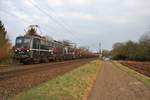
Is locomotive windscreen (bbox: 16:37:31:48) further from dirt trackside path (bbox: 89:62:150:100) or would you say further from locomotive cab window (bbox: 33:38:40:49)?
dirt trackside path (bbox: 89:62:150:100)

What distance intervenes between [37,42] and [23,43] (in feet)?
7.53

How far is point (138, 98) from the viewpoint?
12.4m

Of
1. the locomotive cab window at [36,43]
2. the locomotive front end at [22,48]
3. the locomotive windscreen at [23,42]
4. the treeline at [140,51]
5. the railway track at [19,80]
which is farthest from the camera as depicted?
the treeline at [140,51]

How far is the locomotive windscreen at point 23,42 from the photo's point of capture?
35.2 m

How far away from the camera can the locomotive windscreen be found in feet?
115

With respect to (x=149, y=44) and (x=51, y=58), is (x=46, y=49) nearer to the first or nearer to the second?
(x=51, y=58)

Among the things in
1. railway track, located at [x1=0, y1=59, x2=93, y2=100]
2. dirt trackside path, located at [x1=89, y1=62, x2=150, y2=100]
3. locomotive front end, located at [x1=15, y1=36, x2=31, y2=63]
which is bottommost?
dirt trackside path, located at [x1=89, y1=62, x2=150, y2=100]

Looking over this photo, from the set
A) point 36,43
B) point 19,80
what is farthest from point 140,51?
point 19,80

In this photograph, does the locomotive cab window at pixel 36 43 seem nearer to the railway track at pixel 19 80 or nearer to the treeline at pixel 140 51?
the railway track at pixel 19 80

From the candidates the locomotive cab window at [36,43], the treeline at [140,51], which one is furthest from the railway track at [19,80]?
the treeline at [140,51]

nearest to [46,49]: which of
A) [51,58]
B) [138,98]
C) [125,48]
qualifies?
[51,58]

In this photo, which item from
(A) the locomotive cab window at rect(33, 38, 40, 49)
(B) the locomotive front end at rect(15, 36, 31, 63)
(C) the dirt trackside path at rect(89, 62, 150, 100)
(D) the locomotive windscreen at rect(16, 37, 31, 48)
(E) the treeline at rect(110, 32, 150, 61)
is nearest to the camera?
(C) the dirt trackside path at rect(89, 62, 150, 100)

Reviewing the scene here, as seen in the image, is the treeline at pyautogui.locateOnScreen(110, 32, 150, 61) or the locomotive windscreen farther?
the treeline at pyautogui.locateOnScreen(110, 32, 150, 61)

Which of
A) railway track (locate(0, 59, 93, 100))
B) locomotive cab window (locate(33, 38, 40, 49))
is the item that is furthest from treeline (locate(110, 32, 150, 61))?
railway track (locate(0, 59, 93, 100))
